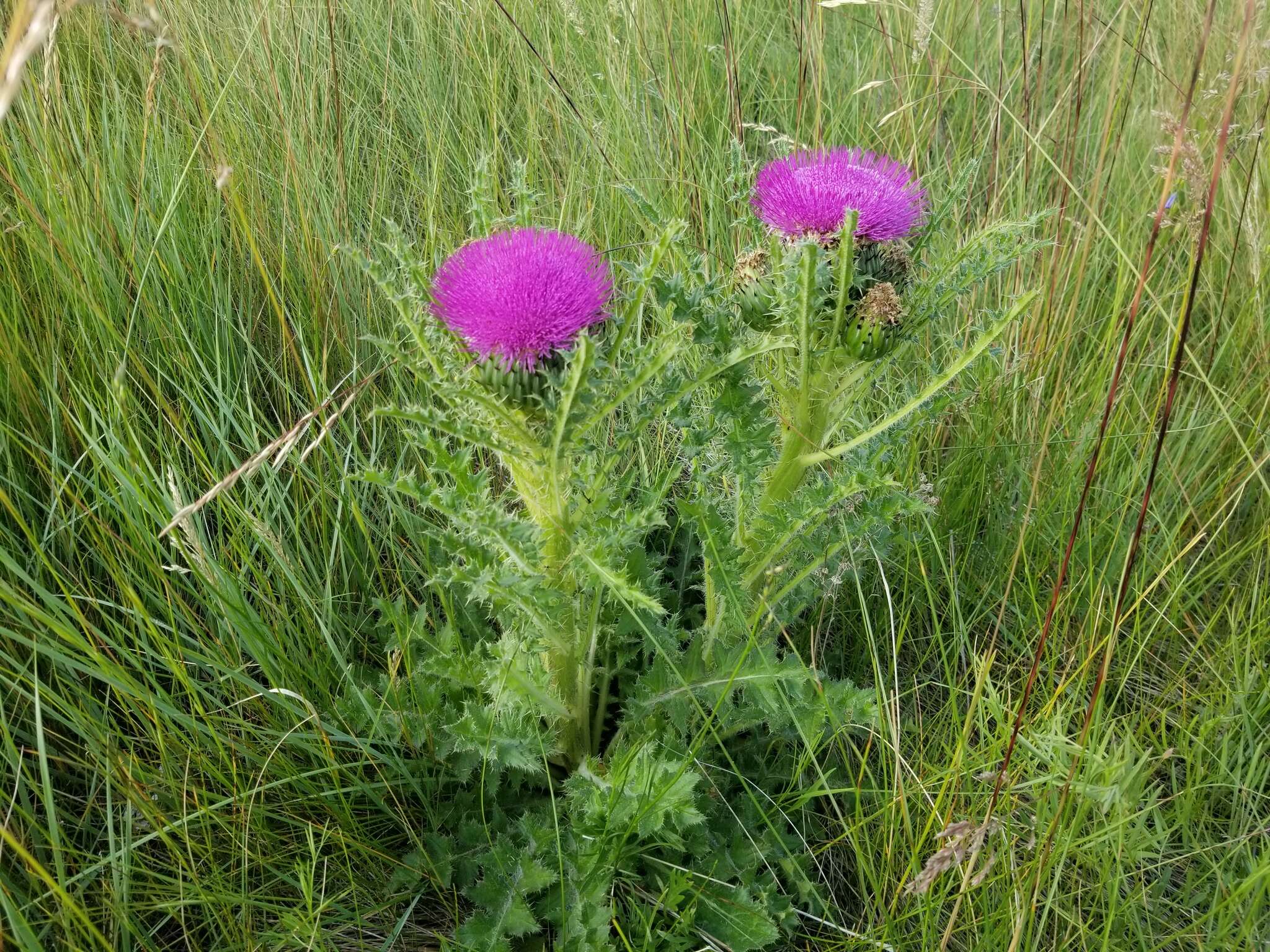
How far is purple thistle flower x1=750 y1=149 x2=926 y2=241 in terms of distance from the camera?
1.79 meters

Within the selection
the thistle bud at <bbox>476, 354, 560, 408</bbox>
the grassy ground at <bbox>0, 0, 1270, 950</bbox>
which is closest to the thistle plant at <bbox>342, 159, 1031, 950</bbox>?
the thistle bud at <bbox>476, 354, 560, 408</bbox>

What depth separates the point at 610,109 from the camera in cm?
322

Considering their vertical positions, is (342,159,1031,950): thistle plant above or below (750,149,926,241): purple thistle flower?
below

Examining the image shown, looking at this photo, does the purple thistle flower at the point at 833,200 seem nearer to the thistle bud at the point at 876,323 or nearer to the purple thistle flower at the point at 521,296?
the thistle bud at the point at 876,323

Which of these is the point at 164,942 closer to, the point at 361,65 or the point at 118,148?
the point at 118,148

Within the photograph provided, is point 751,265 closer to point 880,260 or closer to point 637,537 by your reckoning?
point 880,260

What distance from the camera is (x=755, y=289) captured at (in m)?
1.78

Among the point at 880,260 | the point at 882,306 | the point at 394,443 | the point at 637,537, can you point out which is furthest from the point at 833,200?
the point at 394,443

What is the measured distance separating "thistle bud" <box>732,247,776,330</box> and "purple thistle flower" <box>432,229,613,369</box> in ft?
1.01

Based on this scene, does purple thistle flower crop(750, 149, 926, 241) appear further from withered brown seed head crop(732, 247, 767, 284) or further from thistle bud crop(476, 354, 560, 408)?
thistle bud crop(476, 354, 560, 408)

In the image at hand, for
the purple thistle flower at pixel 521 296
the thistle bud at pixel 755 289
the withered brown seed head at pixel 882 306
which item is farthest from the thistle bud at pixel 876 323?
the purple thistle flower at pixel 521 296

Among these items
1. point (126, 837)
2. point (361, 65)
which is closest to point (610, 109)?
point (361, 65)

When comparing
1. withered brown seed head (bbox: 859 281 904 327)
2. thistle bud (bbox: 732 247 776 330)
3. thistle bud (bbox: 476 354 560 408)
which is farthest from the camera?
thistle bud (bbox: 732 247 776 330)

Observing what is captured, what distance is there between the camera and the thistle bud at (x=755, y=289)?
177 cm
